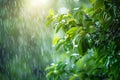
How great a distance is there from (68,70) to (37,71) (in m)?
2.43

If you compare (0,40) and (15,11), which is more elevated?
(15,11)

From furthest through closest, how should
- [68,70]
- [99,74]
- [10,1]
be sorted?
[10,1] → [68,70] → [99,74]

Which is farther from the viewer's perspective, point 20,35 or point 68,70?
point 20,35

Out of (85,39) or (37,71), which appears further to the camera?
(37,71)

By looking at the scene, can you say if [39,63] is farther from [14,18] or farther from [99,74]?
[99,74]

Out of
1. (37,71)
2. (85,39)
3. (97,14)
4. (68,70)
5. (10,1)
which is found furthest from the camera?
(37,71)

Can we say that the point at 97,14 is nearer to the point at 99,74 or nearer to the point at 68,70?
the point at 99,74

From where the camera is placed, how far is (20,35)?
13.6 feet

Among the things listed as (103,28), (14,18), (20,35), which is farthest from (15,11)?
(103,28)

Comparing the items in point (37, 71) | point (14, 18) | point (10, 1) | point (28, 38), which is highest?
point (10, 1)

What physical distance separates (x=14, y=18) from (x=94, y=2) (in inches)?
115

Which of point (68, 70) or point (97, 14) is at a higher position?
point (97, 14)

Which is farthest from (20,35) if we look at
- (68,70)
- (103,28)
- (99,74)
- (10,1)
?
(103,28)

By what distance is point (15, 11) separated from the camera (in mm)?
4086
